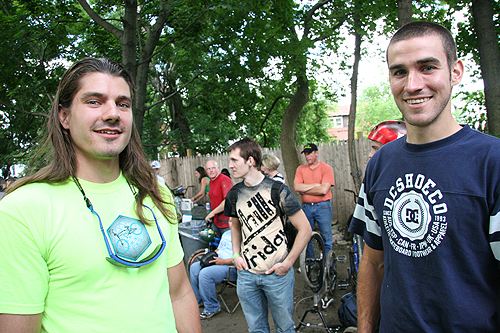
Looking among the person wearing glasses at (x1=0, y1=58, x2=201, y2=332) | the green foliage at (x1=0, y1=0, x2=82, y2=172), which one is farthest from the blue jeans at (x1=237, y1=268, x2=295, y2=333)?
the green foliage at (x1=0, y1=0, x2=82, y2=172)

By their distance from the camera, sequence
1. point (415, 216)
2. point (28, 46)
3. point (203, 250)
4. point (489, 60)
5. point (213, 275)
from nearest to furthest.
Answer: point (415, 216) → point (213, 275) → point (203, 250) → point (489, 60) → point (28, 46)

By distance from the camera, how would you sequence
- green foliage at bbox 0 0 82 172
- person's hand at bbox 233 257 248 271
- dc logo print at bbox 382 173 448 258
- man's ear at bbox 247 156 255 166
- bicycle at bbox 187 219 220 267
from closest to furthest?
dc logo print at bbox 382 173 448 258, person's hand at bbox 233 257 248 271, man's ear at bbox 247 156 255 166, bicycle at bbox 187 219 220 267, green foliage at bbox 0 0 82 172

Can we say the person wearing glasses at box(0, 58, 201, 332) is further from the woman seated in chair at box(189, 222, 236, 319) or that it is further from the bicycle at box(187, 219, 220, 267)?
the bicycle at box(187, 219, 220, 267)

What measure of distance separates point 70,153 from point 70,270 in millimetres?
492

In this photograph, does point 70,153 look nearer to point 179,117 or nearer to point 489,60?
point 489,60

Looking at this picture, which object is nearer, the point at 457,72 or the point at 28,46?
the point at 457,72

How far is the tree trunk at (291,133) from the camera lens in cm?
933

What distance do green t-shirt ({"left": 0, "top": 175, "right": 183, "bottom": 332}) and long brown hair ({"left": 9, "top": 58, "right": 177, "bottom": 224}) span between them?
5cm

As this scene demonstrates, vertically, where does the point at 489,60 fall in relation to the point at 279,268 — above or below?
above

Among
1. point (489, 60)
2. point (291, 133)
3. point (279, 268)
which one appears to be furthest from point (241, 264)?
point (291, 133)

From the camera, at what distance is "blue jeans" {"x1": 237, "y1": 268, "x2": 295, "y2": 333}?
297 cm

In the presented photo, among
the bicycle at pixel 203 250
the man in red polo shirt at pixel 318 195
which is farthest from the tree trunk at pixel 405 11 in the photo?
the bicycle at pixel 203 250

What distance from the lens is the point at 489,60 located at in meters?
6.60

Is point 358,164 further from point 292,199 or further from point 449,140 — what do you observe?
point 449,140
